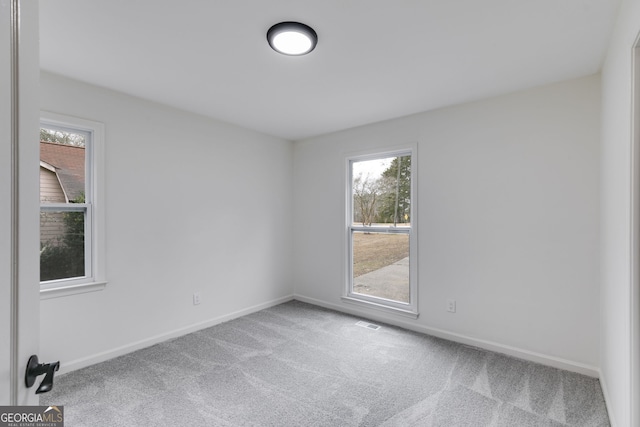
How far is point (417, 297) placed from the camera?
3361mm

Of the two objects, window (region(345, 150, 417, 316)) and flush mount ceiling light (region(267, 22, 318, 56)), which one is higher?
flush mount ceiling light (region(267, 22, 318, 56))

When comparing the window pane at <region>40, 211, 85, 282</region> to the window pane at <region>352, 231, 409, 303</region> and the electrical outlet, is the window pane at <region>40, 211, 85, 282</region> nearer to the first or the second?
the window pane at <region>352, 231, 409, 303</region>

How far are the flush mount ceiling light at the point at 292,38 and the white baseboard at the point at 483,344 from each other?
114 inches

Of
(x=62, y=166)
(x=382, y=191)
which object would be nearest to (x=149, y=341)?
(x=62, y=166)

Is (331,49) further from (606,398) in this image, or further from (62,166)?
(606,398)

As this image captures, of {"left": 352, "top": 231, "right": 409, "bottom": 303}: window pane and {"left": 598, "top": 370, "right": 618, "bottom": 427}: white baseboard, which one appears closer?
{"left": 598, "top": 370, "right": 618, "bottom": 427}: white baseboard

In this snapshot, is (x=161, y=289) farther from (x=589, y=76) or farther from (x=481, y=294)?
(x=589, y=76)

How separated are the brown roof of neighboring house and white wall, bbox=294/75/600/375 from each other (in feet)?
9.67

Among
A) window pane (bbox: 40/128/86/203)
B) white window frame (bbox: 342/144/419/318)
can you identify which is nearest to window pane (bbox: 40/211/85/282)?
window pane (bbox: 40/128/86/203)

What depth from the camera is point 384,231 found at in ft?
12.2

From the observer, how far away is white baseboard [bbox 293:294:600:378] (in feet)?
8.13

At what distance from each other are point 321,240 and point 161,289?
2010 millimetres

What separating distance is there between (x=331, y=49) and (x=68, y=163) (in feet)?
7.75

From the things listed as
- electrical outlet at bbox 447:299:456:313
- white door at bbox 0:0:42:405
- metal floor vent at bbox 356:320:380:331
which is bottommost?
metal floor vent at bbox 356:320:380:331
